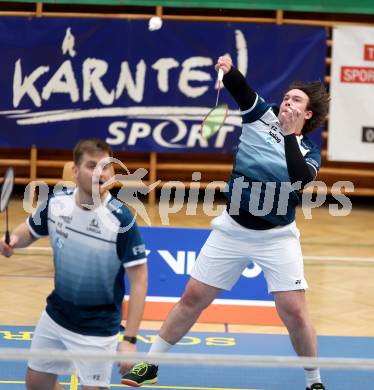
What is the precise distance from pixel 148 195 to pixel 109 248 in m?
8.23

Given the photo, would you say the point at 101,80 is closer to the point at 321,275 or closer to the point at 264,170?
the point at 321,275

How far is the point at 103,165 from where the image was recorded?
15.1 ft

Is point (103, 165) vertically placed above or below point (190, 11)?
below

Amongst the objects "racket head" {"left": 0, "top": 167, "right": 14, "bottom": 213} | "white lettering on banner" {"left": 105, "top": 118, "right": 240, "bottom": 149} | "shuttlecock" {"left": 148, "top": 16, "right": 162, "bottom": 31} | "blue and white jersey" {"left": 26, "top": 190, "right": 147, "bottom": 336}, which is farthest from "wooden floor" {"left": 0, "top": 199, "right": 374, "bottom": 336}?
"blue and white jersey" {"left": 26, "top": 190, "right": 147, "bottom": 336}

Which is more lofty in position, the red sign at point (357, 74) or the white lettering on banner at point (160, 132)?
the red sign at point (357, 74)

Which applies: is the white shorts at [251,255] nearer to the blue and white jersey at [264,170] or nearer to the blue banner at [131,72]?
the blue and white jersey at [264,170]

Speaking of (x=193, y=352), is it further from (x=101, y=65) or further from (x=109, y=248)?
(x=101, y=65)

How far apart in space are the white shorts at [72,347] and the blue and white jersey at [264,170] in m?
1.45

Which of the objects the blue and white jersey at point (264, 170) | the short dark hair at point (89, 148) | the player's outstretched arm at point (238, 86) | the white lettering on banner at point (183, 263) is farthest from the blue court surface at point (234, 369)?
the short dark hair at point (89, 148)

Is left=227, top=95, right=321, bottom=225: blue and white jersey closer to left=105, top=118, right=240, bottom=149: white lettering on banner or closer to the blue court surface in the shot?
the blue court surface

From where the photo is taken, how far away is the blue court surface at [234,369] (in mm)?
6402

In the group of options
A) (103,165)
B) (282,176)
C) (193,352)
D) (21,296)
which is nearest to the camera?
(103,165)

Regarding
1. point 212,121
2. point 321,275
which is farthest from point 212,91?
point 212,121

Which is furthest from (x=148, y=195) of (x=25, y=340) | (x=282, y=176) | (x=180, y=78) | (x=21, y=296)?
(x=282, y=176)
